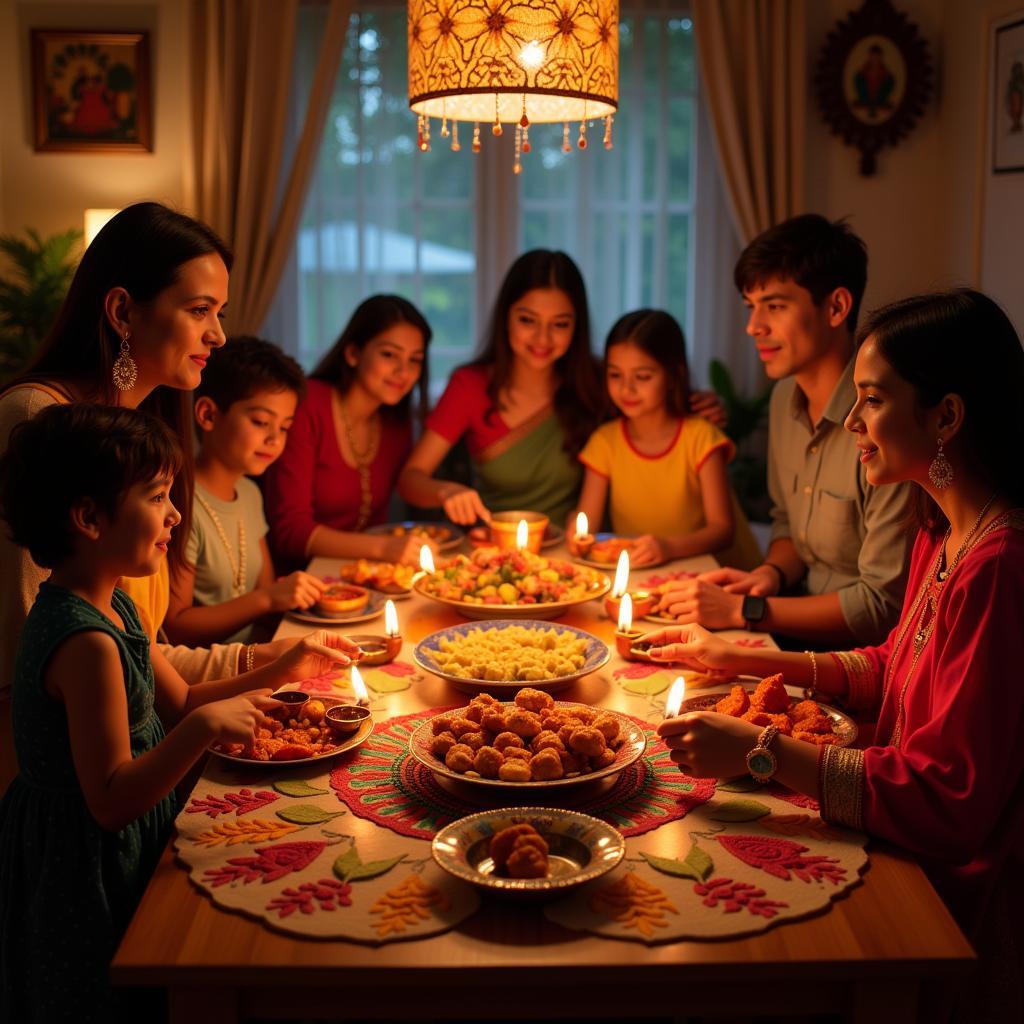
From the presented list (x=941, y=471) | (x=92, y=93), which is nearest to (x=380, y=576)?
(x=941, y=471)

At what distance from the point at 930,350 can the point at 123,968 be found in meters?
1.30

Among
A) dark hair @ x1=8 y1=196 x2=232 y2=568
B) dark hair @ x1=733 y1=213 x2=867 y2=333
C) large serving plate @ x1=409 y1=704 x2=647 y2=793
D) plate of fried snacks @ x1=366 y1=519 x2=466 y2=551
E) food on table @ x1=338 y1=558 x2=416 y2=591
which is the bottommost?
large serving plate @ x1=409 y1=704 x2=647 y2=793

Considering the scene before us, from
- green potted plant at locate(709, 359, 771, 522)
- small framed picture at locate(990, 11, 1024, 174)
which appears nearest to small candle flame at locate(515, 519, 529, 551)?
green potted plant at locate(709, 359, 771, 522)

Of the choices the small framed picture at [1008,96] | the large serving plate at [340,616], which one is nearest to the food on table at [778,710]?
the large serving plate at [340,616]

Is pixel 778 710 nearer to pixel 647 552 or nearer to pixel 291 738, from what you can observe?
pixel 291 738

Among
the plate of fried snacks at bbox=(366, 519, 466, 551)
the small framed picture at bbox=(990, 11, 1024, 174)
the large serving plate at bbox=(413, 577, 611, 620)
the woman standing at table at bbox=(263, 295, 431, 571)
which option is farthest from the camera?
the small framed picture at bbox=(990, 11, 1024, 174)

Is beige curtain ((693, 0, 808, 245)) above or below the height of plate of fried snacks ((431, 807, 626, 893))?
above

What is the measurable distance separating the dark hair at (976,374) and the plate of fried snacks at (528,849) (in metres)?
0.76

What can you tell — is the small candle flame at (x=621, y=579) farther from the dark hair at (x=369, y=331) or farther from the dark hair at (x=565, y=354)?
the dark hair at (x=369, y=331)

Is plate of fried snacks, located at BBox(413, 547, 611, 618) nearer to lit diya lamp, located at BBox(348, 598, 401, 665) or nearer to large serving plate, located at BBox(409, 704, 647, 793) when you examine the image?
lit diya lamp, located at BBox(348, 598, 401, 665)

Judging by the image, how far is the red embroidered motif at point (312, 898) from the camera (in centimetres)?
128

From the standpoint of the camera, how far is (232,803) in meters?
1.54

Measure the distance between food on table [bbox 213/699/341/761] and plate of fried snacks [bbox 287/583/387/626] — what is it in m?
0.59

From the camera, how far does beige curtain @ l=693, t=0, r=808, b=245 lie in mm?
4656
